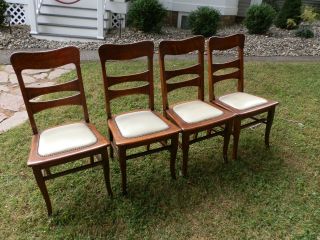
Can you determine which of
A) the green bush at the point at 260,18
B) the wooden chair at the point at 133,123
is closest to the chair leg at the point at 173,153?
the wooden chair at the point at 133,123

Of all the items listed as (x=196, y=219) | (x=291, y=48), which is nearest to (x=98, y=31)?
(x=291, y=48)

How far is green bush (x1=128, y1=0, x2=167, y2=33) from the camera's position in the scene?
22.4 ft

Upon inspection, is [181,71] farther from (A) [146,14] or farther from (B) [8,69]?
(A) [146,14]

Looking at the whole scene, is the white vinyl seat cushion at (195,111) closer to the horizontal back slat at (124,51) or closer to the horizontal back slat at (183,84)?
the horizontal back slat at (183,84)

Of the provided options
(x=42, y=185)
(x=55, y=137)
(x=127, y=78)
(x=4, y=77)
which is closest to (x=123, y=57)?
(x=127, y=78)

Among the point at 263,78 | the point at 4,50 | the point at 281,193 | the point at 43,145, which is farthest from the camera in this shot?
the point at 4,50

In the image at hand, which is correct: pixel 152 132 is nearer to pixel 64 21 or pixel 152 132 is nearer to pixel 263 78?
pixel 263 78

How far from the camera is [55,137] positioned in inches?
96.0

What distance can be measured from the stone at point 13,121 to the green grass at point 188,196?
127 millimetres

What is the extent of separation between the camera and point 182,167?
9.59ft

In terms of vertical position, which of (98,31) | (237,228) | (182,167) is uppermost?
(98,31)

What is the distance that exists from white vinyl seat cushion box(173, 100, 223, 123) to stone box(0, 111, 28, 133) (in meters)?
1.93

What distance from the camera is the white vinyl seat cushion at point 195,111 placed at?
2769mm

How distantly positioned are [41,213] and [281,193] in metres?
2.01
